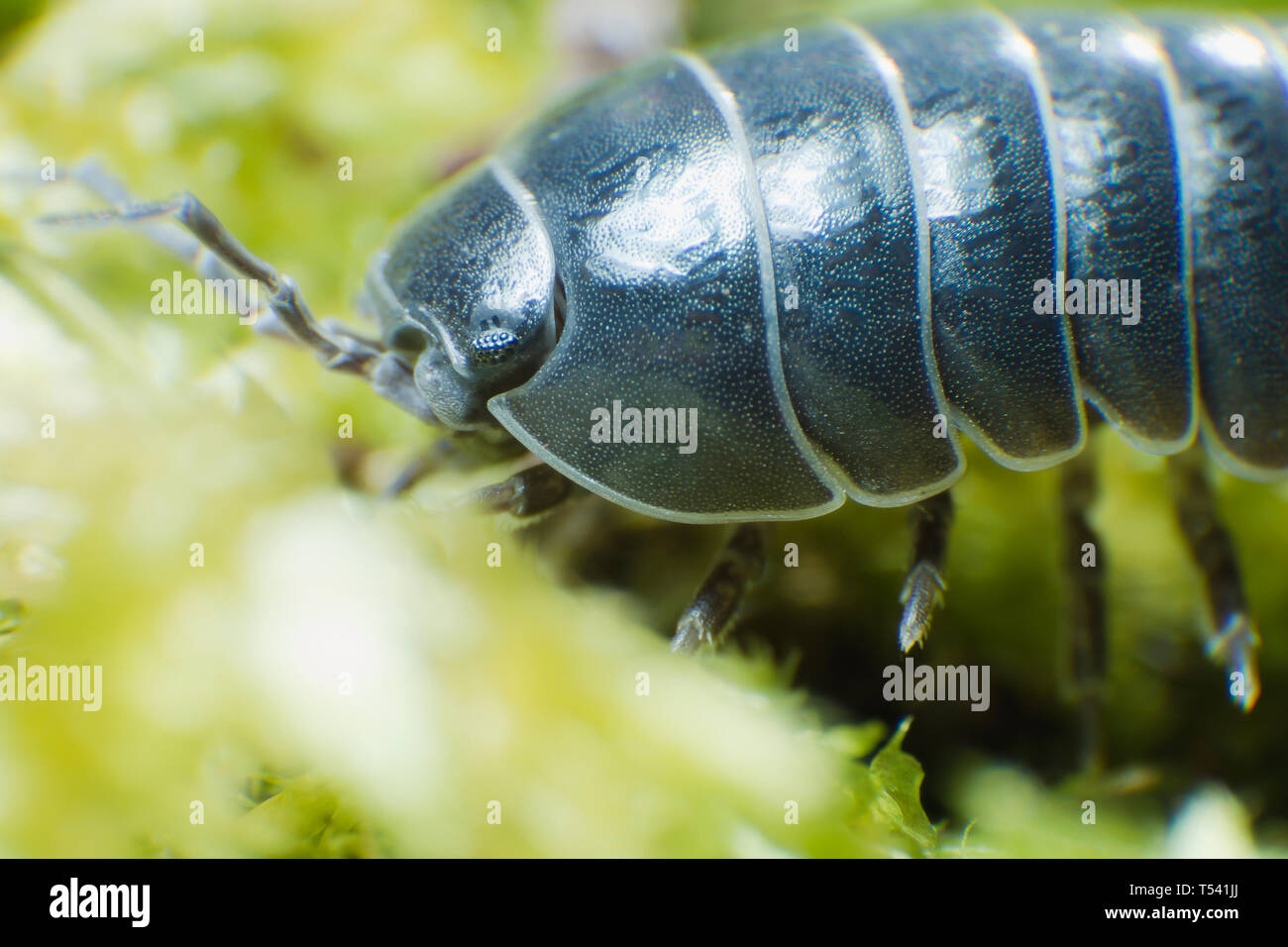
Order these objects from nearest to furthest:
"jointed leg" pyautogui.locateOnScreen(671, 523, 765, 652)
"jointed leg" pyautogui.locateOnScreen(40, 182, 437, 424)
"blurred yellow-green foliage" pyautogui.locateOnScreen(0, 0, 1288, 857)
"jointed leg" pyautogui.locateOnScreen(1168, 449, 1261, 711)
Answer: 1. "blurred yellow-green foliage" pyautogui.locateOnScreen(0, 0, 1288, 857)
2. "jointed leg" pyautogui.locateOnScreen(40, 182, 437, 424)
3. "jointed leg" pyautogui.locateOnScreen(671, 523, 765, 652)
4. "jointed leg" pyautogui.locateOnScreen(1168, 449, 1261, 711)

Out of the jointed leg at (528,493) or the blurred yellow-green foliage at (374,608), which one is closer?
the blurred yellow-green foliage at (374,608)

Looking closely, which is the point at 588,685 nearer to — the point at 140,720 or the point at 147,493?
the point at 140,720

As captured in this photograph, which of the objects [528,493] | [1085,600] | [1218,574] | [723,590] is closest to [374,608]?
[528,493]

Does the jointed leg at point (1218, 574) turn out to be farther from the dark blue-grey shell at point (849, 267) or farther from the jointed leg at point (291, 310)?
the jointed leg at point (291, 310)

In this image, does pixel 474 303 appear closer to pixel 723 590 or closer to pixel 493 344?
pixel 493 344

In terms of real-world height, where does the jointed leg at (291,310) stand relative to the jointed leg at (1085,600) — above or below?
above

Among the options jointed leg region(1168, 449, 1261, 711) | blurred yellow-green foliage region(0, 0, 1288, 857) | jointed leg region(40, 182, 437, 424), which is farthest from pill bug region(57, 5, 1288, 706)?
jointed leg region(1168, 449, 1261, 711)

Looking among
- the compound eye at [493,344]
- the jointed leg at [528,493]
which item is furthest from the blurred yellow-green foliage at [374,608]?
the compound eye at [493,344]

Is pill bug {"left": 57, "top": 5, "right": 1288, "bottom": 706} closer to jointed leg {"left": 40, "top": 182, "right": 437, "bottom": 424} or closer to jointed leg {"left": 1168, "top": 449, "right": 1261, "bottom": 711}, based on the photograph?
jointed leg {"left": 40, "top": 182, "right": 437, "bottom": 424}
